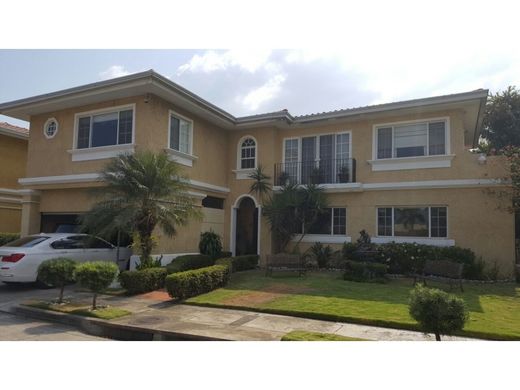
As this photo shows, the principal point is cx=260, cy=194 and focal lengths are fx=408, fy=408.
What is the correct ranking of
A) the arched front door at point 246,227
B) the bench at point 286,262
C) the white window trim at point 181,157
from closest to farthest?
the bench at point 286,262, the white window trim at point 181,157, the arched front door at point 246,227

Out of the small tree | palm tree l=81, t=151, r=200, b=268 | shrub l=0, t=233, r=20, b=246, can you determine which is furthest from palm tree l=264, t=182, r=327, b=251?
the small tree

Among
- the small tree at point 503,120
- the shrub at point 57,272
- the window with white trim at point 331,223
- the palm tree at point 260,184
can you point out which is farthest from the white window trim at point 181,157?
the small tree at point 503,120

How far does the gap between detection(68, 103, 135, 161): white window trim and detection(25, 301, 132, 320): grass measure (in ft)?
19.5

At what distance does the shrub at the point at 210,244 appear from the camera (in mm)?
16250

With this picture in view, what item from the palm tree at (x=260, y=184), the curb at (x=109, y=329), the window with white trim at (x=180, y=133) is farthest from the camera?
the palm tree at (x=260, y=184)

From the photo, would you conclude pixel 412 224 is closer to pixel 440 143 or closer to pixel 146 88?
pixel 440 143

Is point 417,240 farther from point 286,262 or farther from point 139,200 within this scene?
point 139,200

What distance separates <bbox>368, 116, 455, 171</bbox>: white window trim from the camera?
15.0m

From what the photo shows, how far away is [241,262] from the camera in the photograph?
1539 centimetres

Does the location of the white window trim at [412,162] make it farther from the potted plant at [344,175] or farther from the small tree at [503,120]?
the small tree at [503,120]

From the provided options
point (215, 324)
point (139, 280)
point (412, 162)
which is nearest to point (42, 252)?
point (139, 280)

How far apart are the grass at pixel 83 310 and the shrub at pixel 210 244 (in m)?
6.81

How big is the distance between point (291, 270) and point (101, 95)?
30.1ft

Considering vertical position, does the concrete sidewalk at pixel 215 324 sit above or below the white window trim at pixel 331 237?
below
